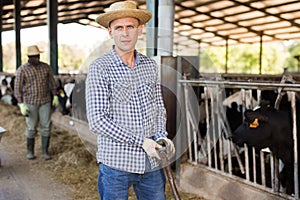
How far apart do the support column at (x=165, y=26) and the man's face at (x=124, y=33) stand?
2654mm

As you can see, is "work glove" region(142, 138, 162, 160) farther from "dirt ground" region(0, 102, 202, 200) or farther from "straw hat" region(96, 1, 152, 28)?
"dirt ground" region(0, 102, 202, 200)

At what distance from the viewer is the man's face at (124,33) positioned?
1883 millimetres

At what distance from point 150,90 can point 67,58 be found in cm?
4402

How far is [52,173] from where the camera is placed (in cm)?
486

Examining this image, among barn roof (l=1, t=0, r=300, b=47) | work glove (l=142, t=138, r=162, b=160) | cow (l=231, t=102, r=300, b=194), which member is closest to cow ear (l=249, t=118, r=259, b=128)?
cow (l=231, t=102, r=300, b=194)

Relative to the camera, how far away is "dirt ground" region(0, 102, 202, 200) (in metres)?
4.03

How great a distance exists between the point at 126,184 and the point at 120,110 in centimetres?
37

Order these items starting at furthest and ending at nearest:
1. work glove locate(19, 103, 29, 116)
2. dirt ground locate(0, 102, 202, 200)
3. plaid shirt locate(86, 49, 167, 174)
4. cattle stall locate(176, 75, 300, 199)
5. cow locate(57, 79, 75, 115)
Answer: cow locate(57, 79, 75, 115), work glove locate(19, 103, 29, 116), dirt ground locate(0, 102, 202, 200), cattle stall locate(176, 75, 300, 199), plaid shirt locate(86, 49, 167, 174)

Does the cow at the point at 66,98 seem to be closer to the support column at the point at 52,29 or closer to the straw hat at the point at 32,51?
the support column at the point at 52,29

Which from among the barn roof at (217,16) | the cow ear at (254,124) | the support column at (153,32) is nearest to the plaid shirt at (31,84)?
the support column at (153,32)

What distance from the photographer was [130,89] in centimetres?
189

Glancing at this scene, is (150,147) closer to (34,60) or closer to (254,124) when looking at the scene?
(254,124)

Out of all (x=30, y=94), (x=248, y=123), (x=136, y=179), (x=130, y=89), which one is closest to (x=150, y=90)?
(x=130, y=89)

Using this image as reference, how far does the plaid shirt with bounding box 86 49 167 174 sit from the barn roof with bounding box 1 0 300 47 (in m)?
10.7
